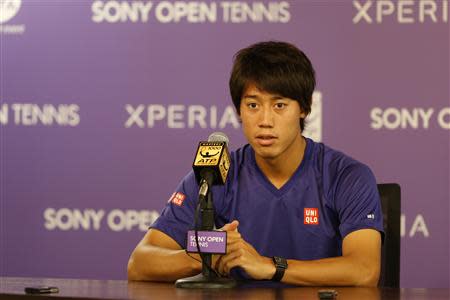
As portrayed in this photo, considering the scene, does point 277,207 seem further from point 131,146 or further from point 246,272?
point 131,146

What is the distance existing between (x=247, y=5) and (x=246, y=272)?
1.89m

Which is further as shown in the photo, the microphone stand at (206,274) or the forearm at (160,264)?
the forearm at (160,264)

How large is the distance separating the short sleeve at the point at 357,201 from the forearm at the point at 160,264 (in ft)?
1.54

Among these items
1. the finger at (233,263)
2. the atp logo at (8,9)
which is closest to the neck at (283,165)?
the finger at (233,263)

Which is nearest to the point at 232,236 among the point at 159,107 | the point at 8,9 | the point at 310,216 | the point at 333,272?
the point at 333,272

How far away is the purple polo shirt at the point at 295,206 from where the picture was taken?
261 centimetres

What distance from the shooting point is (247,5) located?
154 inches

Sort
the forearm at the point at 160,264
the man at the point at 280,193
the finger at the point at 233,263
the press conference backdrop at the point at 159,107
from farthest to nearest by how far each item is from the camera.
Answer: the press conference backdrop at the point at 159,107 → the man at the point at 280,193 → the forearm at the point at 160,264 → the finger at the point at 233,263

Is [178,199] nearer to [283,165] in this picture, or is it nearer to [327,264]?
[283,165]

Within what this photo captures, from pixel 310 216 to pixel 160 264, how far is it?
488 millimetres

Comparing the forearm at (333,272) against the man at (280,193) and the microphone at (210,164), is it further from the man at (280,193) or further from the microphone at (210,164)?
the microphone at (210,164)

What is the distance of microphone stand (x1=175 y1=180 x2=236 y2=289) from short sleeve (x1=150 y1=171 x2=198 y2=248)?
0.40 meters

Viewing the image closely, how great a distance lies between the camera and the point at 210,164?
6.98 feet

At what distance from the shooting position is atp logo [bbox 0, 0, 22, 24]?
4113mm
